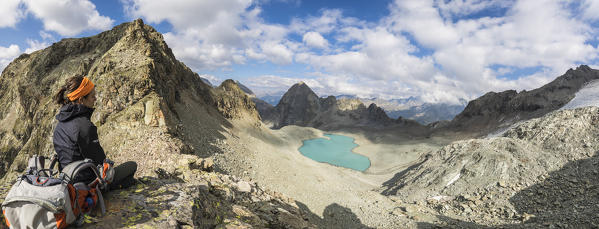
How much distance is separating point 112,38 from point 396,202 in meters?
45.3

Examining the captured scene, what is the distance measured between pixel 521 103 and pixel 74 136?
107167 mm

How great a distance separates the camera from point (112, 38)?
39688 mm

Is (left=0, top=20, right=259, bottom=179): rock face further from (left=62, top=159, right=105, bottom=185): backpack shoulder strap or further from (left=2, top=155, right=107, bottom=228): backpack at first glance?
(left=2, top=155, right=107, bottom=228): backpack

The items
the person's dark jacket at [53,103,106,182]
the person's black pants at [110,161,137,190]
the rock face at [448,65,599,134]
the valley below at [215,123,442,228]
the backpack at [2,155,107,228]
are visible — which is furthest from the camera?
A: the rock face at [448,65,599,134]

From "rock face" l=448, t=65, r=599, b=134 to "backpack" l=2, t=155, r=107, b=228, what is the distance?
9374cm

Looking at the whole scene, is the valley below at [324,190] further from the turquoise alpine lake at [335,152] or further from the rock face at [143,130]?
the turquoise alpine lake at [335,152]


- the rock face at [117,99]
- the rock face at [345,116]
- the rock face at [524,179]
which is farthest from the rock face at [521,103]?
the rock face at [117,99]

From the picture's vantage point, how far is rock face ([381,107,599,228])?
17.4 meters

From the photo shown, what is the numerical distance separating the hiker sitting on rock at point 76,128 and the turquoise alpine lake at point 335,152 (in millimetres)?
69036

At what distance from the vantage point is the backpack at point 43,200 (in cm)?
453

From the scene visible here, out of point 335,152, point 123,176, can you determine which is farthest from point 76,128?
point 335,152

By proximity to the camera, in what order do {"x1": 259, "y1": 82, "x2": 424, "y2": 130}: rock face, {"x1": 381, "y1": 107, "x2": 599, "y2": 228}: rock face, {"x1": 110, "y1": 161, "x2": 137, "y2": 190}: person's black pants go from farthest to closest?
{"x1": 259, "y1": 82, "x2": 424, "y2": 130}: rock face, {"x1": 381, "y1": 107, "x2": 599, "y2": 228}: rock face, {"x1": 110, "y1": 161, "x2": 137, "y2": 190}: person's black pants

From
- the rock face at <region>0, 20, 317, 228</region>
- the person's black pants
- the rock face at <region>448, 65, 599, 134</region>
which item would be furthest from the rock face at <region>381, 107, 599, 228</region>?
the rock face at <region>448, 65, 599, 134</region>

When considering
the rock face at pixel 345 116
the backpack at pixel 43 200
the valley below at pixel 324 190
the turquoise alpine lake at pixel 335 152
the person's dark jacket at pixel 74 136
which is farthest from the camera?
the rock face at pixel 345 116
